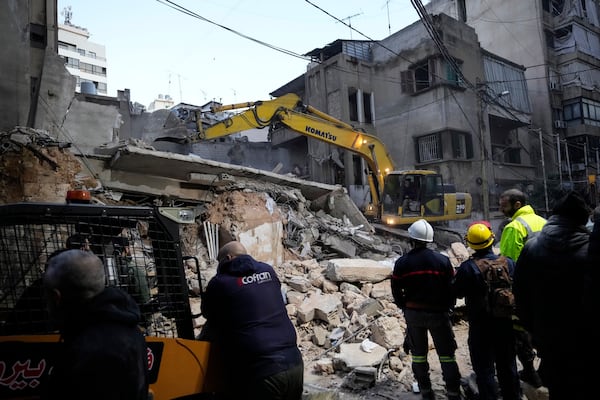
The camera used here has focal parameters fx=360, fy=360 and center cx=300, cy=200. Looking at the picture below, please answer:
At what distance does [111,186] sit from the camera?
22.3 ft

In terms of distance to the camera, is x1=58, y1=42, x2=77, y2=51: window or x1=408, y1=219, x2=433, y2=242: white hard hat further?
x1=58, y1=42, x2=77, y2=51: window

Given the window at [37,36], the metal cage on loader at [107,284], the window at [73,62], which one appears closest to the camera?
the metal cage on loader at [107,284]

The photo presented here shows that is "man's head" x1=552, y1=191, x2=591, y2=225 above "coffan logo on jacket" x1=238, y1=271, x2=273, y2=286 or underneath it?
above

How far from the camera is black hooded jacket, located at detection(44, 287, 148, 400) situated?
4.11 ft

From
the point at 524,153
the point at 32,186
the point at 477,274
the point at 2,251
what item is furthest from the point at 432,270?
the point at 524,153

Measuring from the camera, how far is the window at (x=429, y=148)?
18.2 meters

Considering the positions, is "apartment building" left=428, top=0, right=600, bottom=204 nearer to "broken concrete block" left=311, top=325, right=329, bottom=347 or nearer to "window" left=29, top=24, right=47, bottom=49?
"broken concrete block" left=311, top=325, right=329, bottom=347

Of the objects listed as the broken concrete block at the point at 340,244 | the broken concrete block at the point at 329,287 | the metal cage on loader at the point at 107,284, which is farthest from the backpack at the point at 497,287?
the broken concrete block at the point at 340,244

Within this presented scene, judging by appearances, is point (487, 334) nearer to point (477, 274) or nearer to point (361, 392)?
point (477, 274)

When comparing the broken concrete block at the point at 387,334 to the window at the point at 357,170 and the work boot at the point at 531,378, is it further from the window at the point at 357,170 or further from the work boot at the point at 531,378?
the window at the point at 357,170

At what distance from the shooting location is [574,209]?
6.68 feet

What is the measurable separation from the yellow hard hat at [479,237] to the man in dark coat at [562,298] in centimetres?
95

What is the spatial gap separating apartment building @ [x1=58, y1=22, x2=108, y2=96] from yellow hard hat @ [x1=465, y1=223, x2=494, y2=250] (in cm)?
4752

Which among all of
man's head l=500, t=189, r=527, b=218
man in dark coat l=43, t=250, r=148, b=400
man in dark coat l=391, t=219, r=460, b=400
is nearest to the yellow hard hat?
man in dark coat l=391, t=219, r=460, b=400
